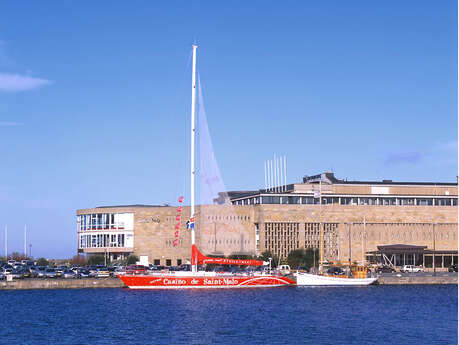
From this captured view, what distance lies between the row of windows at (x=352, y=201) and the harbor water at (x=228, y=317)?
5762 centimetres

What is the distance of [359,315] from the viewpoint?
77438mm

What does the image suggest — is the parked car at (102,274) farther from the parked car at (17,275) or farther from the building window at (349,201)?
Result: the building window at (349,201)

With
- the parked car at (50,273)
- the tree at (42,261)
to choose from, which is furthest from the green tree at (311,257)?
the tree at (42,261)

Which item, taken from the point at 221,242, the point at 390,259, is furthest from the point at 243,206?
the point at 221,242

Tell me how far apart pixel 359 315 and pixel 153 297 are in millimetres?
27938

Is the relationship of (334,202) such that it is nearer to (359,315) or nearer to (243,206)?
(243,206)

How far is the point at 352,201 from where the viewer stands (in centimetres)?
16962

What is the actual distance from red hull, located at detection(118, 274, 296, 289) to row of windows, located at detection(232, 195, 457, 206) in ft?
182

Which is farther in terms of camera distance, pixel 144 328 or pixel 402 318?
pixel 402 318

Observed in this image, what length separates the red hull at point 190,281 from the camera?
102m

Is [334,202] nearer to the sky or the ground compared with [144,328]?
nearer to the sky

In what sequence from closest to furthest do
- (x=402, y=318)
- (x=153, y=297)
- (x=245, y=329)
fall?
(x=245, y=329) < (x=402, y=318) < (x=153, y=297)

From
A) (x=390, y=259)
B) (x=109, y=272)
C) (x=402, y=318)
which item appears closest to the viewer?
(x=402, y=318)

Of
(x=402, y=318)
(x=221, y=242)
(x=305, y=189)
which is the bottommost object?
(x=402, y=318)
